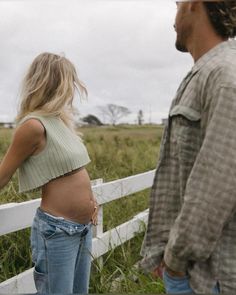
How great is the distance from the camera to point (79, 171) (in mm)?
2951

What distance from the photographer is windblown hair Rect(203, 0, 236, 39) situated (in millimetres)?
1806

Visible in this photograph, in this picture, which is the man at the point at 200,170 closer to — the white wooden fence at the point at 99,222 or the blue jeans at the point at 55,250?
the blue jeans at the point at 55,250

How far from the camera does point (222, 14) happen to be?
1.81 m

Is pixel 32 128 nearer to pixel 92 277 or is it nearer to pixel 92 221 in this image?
pixel 92 221

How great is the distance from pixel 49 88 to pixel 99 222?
2.03 metres

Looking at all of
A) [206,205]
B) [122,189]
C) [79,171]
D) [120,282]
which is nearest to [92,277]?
[120,282]

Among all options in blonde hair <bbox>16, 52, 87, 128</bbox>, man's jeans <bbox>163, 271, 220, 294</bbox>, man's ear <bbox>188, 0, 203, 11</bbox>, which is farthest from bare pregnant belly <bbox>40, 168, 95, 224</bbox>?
man's ear <bbox>188, 0, 203, 11</bbox>

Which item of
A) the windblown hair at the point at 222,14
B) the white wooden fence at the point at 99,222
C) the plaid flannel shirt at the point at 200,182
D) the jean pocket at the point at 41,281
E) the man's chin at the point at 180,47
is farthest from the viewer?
the white wooden fence at the point at 99,222

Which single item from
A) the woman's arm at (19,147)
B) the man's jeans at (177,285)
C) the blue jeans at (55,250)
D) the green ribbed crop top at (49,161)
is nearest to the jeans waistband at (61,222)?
the blue jeans at (55,250)

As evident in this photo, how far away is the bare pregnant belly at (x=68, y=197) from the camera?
2848mm

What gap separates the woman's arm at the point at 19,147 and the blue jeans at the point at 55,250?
279mm

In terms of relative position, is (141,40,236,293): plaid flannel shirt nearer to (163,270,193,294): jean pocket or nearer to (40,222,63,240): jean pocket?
(163,270,193,294): jean pocket

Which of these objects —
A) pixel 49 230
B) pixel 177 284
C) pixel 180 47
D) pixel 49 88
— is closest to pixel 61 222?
pixel 49 230

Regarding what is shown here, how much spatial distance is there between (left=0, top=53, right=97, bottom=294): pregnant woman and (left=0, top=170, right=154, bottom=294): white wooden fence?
449mm
